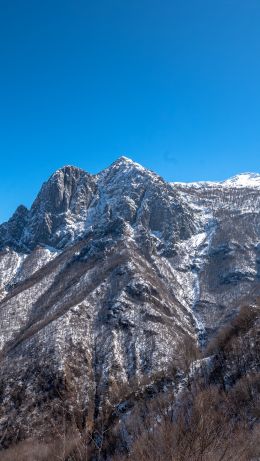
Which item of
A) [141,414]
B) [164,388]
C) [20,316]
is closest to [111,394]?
[164,388]

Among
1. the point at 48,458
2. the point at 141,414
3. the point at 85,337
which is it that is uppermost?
the point at 85,337

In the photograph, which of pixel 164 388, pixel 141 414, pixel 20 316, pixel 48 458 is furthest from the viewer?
pixel 20 316

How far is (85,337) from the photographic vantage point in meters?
142

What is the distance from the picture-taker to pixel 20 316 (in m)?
177

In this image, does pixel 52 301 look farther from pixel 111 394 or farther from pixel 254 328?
pixel 254 328

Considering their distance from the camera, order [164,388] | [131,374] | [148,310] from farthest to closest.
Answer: [148,310]
[131,374]
[164,388]

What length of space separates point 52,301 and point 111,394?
70932 mm

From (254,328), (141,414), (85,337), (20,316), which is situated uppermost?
(20,316)

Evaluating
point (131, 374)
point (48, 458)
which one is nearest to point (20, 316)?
point (131, 374)

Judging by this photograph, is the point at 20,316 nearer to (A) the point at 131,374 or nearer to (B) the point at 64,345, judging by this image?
(B) the point at 64,345

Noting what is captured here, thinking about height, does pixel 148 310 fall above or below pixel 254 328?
above

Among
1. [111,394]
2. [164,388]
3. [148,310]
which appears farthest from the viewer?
[148,310]

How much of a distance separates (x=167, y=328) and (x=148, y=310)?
11.3 m

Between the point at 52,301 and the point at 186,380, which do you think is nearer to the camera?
the point at 186,380
